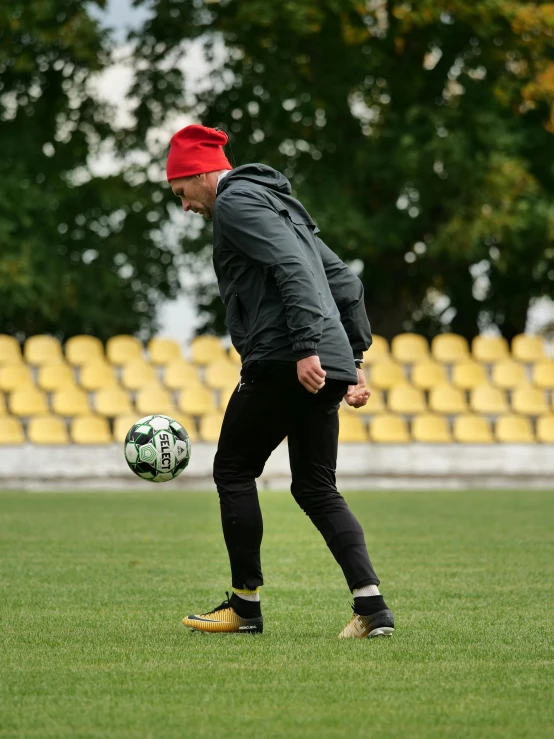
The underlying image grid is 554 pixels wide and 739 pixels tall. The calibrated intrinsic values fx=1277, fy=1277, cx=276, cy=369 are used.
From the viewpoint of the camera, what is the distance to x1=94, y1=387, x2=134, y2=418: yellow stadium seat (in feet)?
56.6

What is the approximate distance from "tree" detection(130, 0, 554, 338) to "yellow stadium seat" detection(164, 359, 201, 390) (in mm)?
3576

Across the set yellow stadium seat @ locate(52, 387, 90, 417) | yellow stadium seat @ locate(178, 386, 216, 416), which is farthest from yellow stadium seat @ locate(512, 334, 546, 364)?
yellow stadium seat @ locate(52, 387, 90, 417)

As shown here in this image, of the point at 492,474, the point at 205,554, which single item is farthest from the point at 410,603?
the point at 492,474

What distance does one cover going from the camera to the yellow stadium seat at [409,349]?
1903 cm

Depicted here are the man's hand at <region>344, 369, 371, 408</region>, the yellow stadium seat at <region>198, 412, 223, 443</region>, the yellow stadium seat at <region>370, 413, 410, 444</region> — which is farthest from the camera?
the yellow stadium seat at <region>370, 413, 410, 444</region>

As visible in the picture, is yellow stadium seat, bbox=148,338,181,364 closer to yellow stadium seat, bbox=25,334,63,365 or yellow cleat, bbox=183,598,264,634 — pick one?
yellow stadium seat, bbox=25,334,63,365

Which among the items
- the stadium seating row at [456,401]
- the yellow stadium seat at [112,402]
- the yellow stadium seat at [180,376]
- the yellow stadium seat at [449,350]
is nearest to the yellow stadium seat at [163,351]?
the yellow stadium seat at [180,376]

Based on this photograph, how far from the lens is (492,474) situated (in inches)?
687

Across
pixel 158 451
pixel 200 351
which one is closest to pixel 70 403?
pixel 200 351

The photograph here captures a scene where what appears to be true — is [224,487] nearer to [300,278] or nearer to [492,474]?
[300,278]

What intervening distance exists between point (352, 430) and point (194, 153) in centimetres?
1274

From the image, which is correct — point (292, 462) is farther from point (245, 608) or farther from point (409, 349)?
point (409, 349)

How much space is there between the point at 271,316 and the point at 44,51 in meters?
17.7

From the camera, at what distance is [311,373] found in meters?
4.74
